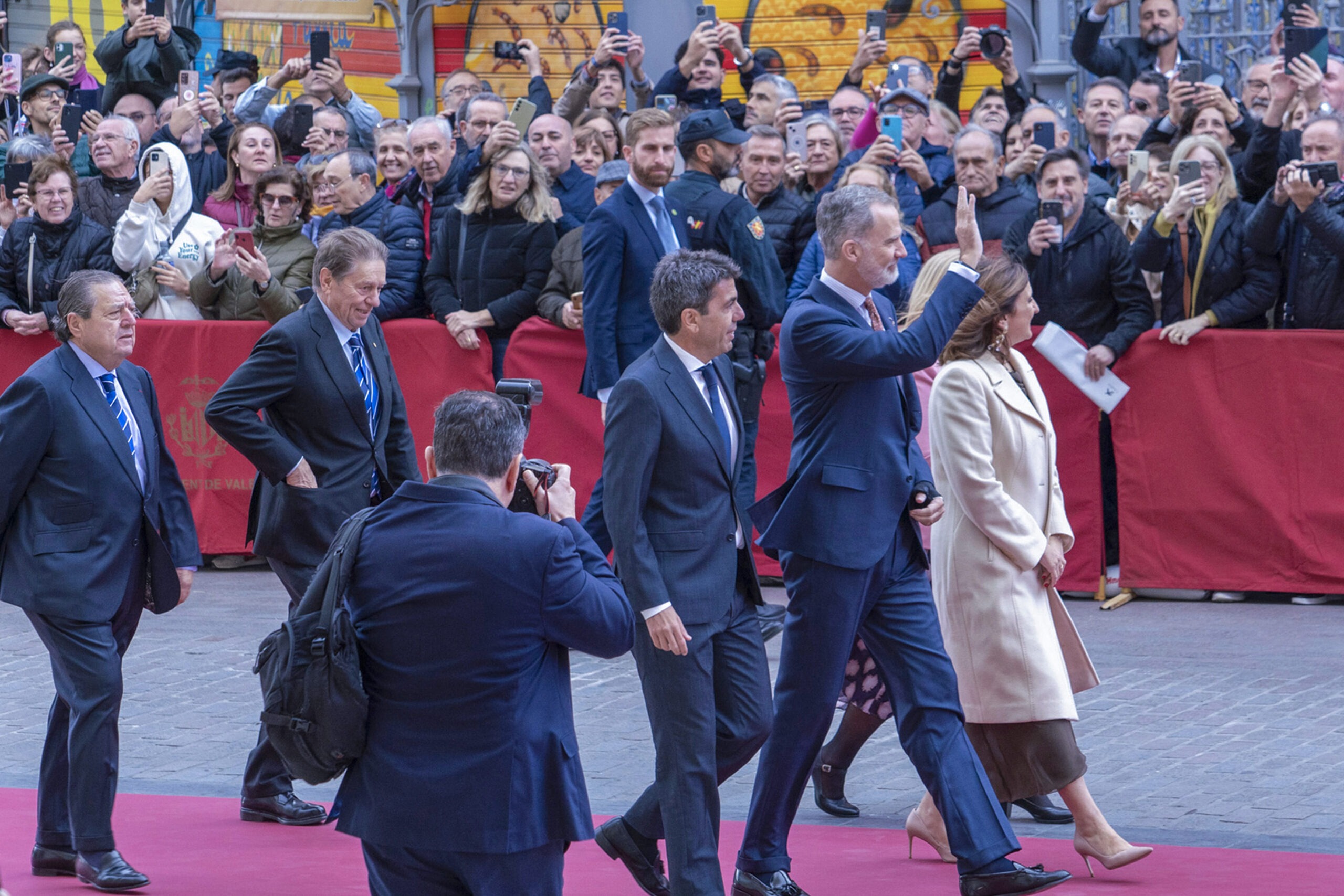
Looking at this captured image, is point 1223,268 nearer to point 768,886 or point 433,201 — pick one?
point 433,201

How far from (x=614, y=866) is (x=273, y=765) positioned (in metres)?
1.35

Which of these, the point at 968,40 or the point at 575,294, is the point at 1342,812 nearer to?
the point at 575,294

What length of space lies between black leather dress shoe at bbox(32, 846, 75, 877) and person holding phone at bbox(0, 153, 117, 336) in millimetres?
5514

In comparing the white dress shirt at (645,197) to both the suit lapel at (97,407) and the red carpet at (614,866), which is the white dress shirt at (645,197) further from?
the suit lapel at (97,407)

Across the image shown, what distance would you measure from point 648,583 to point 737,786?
212cm

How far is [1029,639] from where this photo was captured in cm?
600

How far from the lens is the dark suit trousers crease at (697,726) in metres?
5.38

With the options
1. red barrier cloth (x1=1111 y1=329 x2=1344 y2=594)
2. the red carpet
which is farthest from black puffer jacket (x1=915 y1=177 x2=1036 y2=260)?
the red carpet

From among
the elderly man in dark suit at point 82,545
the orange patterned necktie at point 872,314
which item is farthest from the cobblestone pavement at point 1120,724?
the orange patterned necktie at point 872,314

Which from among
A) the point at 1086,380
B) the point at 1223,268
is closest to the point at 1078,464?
the point at 1086,380

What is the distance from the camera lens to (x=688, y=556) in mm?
5477

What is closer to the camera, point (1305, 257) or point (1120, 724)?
point (1120, 724)

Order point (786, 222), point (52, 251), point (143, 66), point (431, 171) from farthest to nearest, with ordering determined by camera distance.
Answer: point (143, 66), point (52, 251), point (431, 171), point (786, 222)

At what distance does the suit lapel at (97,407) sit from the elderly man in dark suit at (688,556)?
71.0 inches
